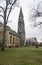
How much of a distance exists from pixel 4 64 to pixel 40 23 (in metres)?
17.6

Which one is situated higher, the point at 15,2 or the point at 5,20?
the point at 15,2

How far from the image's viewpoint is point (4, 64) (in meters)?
16.2

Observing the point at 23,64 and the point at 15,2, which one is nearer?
the point at 23,64

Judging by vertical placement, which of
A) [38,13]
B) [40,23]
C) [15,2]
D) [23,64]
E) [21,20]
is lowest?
[23,64]

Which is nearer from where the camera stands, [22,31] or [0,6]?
[0,6]

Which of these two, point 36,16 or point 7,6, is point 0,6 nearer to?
point 7,6

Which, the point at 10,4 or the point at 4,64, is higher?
the point at 10,4

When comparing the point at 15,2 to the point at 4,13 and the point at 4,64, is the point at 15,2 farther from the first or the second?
the point at 4,64

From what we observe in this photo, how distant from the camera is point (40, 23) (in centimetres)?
3206

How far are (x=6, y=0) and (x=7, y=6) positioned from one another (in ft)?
3.87

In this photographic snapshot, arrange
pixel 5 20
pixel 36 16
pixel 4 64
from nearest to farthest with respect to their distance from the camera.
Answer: pixel 4 64 → pixel 5 20 → pixel 36 16

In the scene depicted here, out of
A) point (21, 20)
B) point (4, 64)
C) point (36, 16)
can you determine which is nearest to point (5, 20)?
point (36, 16)

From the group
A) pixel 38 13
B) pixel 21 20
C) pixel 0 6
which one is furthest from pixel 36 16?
pixel 21 20

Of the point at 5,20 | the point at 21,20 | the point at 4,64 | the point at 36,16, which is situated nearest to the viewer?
the point at 4,64
